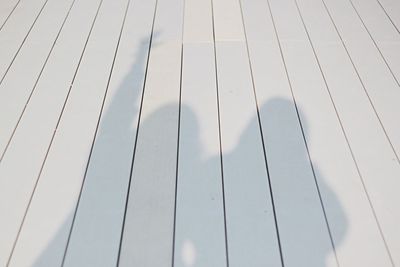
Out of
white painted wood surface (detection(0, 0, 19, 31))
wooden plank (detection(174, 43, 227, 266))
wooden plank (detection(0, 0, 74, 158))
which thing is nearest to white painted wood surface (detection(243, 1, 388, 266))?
wooden plank (detection(174, 43, 227, 266))

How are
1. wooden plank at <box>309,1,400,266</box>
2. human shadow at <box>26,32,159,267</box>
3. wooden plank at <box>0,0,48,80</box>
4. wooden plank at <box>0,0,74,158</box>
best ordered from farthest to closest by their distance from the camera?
1. wooden plank at <box>0,0,48,80</box>
2. wooden plank at <box>0,0,74,158</box>
3. wooden plank at <box>309,1,400,266</box>
4. human shadow at <box>26,32,159,267</box>

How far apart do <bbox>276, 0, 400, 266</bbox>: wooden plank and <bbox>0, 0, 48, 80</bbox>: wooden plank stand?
1.52 m

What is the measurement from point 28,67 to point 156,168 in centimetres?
91

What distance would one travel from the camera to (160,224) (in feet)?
4.01

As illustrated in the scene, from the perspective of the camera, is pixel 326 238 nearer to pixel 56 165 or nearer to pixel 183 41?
pixel 56 165

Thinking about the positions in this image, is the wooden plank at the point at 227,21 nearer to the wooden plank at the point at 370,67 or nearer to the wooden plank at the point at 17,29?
the wooden plank at the point at 370,67

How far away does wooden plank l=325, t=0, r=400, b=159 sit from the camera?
1.59 meters

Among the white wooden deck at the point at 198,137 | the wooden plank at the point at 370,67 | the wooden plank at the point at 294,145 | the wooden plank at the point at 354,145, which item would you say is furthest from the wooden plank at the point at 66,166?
the wooden plank at the point at 370,67

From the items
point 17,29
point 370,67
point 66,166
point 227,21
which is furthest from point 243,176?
point 17,29

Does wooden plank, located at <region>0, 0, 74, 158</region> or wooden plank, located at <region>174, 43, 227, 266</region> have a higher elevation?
wooden plank, located at <region>0, 0, 74, 158</region>

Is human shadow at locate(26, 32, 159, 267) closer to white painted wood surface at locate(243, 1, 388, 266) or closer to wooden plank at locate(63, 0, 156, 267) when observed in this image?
wooden plank at locate(63, 0, 156, 267)

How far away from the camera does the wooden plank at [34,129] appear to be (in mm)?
1253

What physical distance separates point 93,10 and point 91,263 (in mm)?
1600

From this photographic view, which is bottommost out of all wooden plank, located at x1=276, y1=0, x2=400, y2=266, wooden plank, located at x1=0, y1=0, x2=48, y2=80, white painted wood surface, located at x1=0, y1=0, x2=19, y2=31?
wooden plank, located at x1=276, y1=0, x2=400, y2=266
